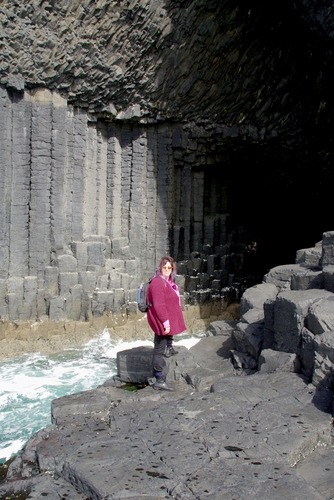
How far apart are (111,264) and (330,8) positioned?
7513 millimetres

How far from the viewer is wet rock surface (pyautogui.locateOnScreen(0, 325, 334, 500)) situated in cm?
388

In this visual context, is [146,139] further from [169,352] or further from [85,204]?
[169,352]

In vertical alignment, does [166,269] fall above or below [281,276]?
above

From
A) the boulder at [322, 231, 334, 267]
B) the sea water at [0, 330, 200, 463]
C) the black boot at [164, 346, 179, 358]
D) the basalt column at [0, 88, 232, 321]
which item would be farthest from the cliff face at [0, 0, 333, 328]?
the boulder at [322, 231, 334, 267]

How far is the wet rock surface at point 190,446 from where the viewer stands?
3.88m

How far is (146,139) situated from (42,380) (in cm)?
685

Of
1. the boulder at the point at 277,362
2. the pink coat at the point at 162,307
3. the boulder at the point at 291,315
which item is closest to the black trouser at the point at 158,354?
the pink coat at the point at 162,307

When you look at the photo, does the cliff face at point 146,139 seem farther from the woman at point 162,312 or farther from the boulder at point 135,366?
the woman at point 162,312

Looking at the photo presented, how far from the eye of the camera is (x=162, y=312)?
19.3 feet

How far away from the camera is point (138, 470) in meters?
4.08

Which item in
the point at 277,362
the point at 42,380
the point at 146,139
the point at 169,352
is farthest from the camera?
the point at 146,139

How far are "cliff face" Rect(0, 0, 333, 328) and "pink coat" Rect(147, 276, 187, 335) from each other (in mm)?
5968

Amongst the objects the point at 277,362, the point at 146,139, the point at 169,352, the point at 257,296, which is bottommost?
the point at 169,352

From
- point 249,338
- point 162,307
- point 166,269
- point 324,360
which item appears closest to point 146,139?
point 249,338
